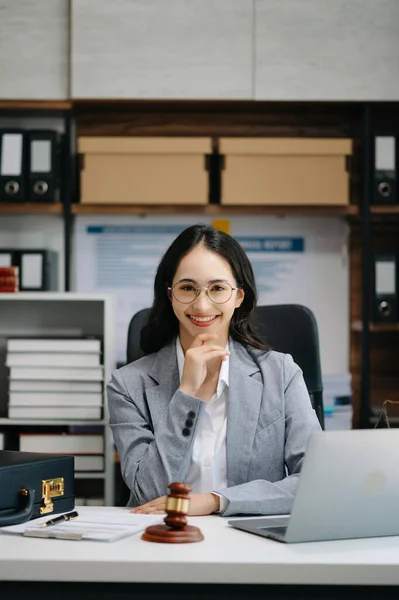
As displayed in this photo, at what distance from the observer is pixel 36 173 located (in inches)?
128

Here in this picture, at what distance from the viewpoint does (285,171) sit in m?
3.31

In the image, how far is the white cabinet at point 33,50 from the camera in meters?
3.27

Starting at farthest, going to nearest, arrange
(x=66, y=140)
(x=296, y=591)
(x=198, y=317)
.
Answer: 1. (x=66, y=140)
2. (x=198, y=317)
3. (x=296, y=591)

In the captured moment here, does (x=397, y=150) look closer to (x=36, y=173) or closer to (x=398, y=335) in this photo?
(x=398, y=335)

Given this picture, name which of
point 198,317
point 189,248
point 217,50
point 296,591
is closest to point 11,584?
point 296,591

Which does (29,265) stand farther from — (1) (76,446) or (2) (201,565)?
(2) (201,565)

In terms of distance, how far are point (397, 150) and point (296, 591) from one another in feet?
7.85

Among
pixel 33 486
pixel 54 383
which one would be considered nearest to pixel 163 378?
pixel 33 486

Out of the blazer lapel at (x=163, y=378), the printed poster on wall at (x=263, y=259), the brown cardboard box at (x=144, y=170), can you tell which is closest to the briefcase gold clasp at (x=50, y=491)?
the blazer lapel at (x=163, y=378)

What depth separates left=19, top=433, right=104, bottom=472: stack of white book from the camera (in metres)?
3.12

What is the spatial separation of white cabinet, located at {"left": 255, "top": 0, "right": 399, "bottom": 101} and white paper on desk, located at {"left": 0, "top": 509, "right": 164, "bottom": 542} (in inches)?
83.2

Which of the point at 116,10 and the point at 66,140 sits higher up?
the point at 116,10

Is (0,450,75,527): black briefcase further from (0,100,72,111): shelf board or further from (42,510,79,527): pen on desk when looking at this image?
(0,100,72,111): shelf board

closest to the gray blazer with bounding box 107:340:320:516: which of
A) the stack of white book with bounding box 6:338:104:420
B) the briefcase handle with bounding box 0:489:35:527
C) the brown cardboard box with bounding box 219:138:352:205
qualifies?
the briefcase handle with bounding box 0:489:35:527
